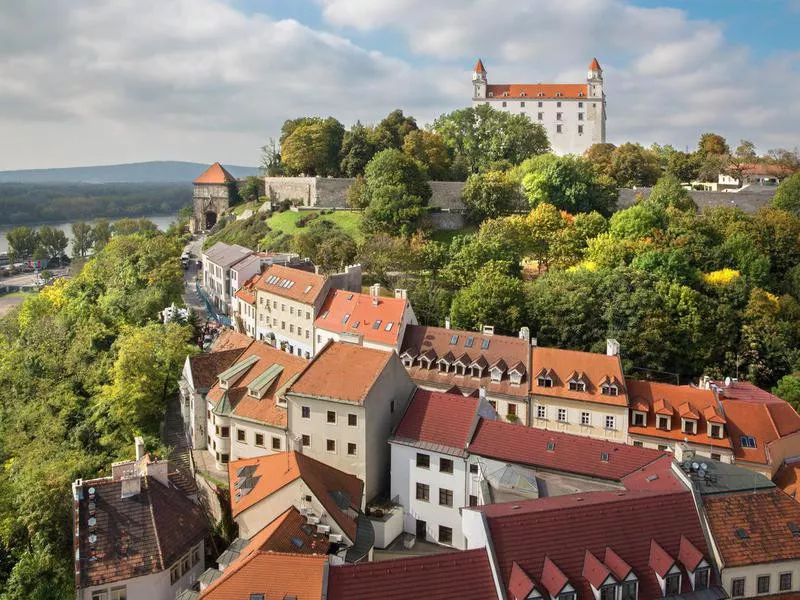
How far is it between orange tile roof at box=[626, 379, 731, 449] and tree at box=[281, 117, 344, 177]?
201ft

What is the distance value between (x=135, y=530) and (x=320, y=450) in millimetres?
8678

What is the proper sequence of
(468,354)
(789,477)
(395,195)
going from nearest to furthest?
1. (789,477)
2. (468,354)
3. (395,195)

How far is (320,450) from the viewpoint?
32312 millimetres

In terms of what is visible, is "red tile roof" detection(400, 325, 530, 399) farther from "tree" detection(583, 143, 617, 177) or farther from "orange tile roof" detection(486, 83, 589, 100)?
"orange tile roof" detection(486, 83, 589, 100)

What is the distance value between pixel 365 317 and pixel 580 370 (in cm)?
1399

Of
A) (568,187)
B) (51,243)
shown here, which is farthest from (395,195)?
(51,243)

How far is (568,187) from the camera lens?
225 ft

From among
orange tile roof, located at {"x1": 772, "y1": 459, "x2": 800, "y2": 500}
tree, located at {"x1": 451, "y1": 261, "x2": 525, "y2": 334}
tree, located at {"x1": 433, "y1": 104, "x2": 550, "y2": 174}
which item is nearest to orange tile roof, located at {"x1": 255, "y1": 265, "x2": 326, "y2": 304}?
tree, located at {"x1": 451, "y1": 261, "x2": 525, "y2": 334}

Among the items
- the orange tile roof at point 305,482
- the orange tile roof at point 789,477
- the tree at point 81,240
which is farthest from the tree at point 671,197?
the tree at point 81,240

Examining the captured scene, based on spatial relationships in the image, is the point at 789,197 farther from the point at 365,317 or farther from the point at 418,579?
the point at 418,579

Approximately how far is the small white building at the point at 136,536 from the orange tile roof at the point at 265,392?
5.69 metres

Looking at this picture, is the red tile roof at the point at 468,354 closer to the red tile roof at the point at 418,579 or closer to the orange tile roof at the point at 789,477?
the orange tile roof at the point at 789,477

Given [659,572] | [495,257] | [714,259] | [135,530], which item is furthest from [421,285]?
[659,572]

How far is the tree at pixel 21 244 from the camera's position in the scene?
13638 cm
